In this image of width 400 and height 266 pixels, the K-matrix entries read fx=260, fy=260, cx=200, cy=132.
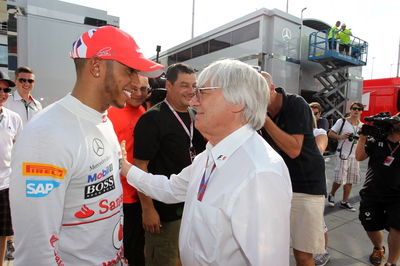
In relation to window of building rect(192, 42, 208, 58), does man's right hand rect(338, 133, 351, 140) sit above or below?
below

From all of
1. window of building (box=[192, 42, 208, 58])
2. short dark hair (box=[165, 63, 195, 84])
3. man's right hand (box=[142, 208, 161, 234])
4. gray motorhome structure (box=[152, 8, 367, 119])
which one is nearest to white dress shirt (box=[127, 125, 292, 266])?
man's right hand (box=[142, 208, 161, 234])

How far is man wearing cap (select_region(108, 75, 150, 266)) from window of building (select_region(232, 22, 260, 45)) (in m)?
10.2

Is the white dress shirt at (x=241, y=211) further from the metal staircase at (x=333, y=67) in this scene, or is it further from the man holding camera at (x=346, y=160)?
the metal staircase at (x=333, y=67)

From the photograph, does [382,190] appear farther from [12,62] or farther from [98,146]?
[12,62]

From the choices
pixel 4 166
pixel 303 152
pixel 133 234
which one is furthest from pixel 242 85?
pixel 4 166

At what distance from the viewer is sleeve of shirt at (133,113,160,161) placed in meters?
2.11

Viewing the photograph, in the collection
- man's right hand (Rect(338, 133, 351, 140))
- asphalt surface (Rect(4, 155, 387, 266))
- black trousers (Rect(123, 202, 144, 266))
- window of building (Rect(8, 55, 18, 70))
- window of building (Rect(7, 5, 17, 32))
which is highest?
window of building (Rect(7, 5, 17, 32))

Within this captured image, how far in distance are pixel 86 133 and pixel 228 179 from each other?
68cm

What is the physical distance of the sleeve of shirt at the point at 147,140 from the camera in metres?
2.11

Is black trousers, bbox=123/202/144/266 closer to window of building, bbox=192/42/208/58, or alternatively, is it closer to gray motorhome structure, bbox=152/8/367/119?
gray motorhome structure, bbox=152/8/367/119

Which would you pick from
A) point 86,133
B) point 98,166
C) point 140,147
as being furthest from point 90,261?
point 140,147

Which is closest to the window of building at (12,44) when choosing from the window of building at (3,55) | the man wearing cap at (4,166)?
the window of building at (3,55)

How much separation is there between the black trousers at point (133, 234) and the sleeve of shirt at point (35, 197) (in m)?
1.32

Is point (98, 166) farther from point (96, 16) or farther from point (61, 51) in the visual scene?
point (96, 16)
